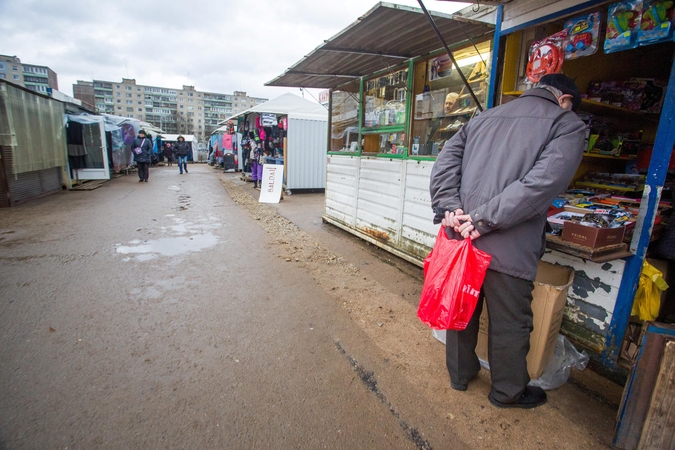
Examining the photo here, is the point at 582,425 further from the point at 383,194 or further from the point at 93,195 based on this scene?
the point at 93,195

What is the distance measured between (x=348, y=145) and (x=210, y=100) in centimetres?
10565

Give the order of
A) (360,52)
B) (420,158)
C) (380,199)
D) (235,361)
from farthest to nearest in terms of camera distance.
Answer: (380,199) < (360,52) < (420,158) < (235,361)

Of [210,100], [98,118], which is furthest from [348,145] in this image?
[210,100]

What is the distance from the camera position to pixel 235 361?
8.37 feet

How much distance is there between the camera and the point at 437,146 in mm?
4305

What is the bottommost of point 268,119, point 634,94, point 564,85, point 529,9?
point 564,85

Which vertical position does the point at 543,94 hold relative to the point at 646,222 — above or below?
above

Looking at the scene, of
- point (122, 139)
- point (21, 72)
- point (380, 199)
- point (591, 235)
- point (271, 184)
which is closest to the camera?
point (591, 235)

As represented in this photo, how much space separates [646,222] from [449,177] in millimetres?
1319

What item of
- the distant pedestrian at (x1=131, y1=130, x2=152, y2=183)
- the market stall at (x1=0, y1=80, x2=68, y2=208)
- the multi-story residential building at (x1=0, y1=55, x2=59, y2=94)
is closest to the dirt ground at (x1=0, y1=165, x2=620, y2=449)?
the market stall at (x1=0, y1=80, x2=68, y2=208)

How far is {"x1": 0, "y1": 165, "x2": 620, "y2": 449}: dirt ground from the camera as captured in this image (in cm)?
193

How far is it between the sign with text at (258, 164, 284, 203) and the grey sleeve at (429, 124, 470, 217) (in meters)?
7.74

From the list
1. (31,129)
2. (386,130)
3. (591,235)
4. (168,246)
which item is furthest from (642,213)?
(31,129)

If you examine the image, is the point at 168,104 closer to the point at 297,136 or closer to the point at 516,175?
the point at 297,136
